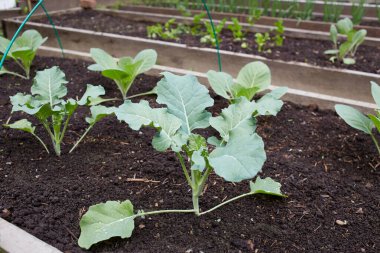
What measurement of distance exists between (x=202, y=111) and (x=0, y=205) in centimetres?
89

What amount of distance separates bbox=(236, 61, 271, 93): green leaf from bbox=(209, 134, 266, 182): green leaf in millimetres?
951

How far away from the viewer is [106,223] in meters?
1.33

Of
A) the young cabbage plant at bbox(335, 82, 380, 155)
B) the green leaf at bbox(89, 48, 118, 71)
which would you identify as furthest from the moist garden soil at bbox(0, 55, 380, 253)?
the green leaf at bbox(89, 48, 118, 71)

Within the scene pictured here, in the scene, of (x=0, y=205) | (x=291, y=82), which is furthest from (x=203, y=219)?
(x=291, y=82)

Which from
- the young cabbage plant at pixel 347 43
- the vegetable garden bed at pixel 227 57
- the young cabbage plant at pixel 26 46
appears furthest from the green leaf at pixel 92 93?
the young cabbage plant at pixel 347 43

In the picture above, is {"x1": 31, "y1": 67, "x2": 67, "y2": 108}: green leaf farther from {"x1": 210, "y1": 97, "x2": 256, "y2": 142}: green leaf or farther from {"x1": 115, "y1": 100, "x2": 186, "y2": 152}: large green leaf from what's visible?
{"x1": 210, "y1": 97, "x2": 256, "y2": 142}: green leaf

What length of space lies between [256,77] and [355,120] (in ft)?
1.93

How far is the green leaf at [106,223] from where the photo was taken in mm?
1276

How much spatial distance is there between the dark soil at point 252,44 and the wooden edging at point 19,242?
234 cm

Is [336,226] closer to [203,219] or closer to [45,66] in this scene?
[203,219]

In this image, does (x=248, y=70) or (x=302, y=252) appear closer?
(x=302, y=252)

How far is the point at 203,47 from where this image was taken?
3.27 metres

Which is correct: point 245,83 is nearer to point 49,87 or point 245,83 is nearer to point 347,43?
point 49,87

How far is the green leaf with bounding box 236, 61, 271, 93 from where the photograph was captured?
214 centimetres
